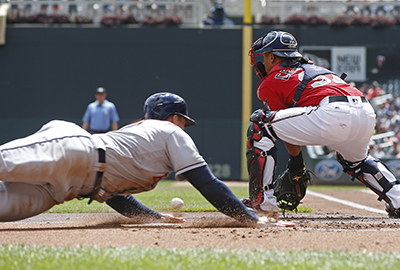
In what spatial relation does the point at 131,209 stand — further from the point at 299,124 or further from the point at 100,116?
the point at 100,116

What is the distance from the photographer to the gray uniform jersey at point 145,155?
11.8ft

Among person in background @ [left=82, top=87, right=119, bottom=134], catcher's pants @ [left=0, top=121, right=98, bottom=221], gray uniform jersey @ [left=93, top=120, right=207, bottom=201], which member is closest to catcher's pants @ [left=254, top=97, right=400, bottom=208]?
gray uniform jersey @ [left=93, top=120, right=207, bottom=201]

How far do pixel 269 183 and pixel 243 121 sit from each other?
1002 cm

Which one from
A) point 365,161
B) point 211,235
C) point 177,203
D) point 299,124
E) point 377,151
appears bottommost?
point 377,151

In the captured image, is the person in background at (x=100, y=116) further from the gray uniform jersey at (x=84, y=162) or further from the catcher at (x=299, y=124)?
the gray uniform jersey at (x=84, y=162)

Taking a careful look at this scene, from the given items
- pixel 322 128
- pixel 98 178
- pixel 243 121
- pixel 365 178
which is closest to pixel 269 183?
pixel 322 128

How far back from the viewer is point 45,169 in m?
3.40

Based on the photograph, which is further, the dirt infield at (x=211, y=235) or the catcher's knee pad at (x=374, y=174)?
the catcher's knee pad at (x=374, y=174)

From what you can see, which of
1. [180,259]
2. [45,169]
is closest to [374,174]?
[180,259]

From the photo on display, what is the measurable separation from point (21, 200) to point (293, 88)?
8.31 ft

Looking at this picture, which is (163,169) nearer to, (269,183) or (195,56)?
(269,183)

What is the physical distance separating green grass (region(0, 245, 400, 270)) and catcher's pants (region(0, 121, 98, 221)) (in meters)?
Result: 0.57

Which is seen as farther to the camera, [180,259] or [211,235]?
[211,235]

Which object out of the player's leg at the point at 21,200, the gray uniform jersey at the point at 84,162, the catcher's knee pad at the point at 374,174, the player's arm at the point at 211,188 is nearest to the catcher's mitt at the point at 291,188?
the catcher's knee pad at the point at 374,174
